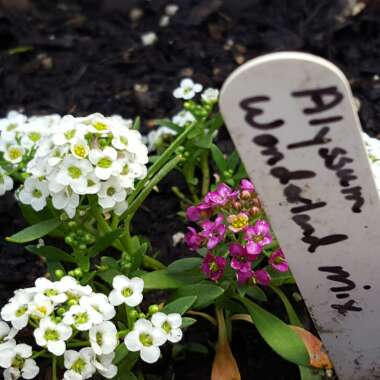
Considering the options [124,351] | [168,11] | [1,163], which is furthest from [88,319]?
[168,11]

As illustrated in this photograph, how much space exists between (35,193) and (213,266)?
54 centimetres

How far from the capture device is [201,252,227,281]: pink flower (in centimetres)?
198

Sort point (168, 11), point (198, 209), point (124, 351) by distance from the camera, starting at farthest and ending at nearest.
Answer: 1. point (168, 11)
2. point (198, 209)
3. point (124, 351)

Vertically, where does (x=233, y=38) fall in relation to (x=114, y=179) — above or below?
below

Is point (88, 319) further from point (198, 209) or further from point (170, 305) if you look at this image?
point (198, 209)

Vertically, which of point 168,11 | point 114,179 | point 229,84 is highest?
point 229,84

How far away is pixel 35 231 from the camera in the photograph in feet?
6.78

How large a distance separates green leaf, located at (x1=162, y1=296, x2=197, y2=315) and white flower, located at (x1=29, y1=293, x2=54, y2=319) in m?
0.35

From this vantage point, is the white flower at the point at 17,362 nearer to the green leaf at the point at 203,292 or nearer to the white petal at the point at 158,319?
the white petal at the point at 158,319

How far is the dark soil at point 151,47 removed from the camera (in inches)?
125

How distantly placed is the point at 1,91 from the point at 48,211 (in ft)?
3.88

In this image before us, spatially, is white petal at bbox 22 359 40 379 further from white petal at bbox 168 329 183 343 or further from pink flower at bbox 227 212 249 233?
pink flower at bbox 227 212 249 233

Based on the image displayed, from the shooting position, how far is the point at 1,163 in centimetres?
231

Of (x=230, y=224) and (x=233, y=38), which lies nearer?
(x=230, y=224)
